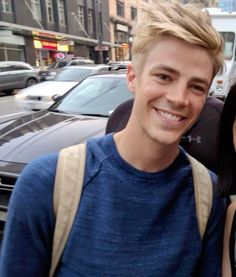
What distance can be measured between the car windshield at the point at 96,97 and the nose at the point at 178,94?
3.61m

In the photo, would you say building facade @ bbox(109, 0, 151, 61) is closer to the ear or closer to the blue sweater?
the ear

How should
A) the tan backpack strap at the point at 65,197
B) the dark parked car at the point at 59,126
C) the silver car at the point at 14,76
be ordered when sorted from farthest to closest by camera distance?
the silver car at the point at 14,76, the dark parked car at the point at 59,126, the tan backpack strap at the point at 65,197

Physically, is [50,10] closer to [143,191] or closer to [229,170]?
[229,170]

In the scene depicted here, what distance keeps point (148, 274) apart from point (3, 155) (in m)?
2.68

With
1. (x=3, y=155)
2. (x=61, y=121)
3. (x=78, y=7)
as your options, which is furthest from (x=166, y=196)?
(x=78, y=7)

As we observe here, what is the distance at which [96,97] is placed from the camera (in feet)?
17.3

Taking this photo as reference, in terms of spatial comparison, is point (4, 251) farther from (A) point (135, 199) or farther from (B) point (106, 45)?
(B) point (106, 45)

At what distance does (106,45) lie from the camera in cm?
4431

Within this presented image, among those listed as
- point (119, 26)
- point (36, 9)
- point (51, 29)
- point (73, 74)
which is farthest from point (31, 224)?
point (119, 26)

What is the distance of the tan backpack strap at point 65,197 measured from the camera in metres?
1.17

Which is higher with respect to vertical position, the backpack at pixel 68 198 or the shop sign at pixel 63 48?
the backpack at pixel 68 198

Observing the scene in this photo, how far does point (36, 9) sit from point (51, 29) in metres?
2.25

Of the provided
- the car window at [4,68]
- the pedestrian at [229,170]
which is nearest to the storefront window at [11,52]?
the car window at [4,68]

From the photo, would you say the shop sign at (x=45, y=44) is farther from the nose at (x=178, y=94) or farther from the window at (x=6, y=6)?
the nose at (x=178, y=94)
